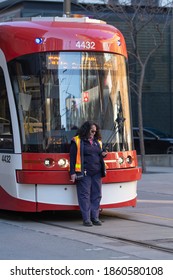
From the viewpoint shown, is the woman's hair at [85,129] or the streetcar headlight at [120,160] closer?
the woman's hair at [85,129]

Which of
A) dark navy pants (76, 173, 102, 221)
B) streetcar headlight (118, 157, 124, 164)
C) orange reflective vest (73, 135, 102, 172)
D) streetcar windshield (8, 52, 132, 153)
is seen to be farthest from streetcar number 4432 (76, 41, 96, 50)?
dark navy pants (76, 173, 102, 221)

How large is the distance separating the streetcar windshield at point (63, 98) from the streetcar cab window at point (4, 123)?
304 millimetres

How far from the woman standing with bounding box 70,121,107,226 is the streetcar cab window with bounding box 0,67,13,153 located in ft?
4.10

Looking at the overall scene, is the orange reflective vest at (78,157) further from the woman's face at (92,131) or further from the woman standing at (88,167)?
the woman's face at (92,131)

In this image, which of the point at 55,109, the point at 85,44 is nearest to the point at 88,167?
the point at 55,109

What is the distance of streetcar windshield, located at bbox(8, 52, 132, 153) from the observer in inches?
454

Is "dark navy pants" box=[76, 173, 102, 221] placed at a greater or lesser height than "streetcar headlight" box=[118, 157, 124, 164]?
lesser

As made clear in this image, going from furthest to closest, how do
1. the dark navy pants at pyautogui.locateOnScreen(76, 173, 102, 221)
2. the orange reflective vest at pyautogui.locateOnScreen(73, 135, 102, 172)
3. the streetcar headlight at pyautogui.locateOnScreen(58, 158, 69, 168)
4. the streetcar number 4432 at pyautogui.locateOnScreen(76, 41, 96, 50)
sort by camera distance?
the streetcar number 4432 at pyautogui.locateOnScreen(76, 41, 96, 50)
the streetcar headlight at pyautogui.locateOnScreen(58, 158, 69, 168)
the dark navy pants at pyautogui.locateOnScreen(76, 173, 102, 221)
the orange reflective vest at pyautogui.locateOnScreen(73, 135, 102, 172)

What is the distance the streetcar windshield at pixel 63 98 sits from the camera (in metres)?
11.5

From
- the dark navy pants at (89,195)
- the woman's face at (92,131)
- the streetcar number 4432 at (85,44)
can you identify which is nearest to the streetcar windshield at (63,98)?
the streetcar number 4432 at (85,44)

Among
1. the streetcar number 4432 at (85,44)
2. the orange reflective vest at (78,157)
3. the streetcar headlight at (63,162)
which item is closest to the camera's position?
the orange reflective vest at (78,157)

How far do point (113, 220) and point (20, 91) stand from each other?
292 cm

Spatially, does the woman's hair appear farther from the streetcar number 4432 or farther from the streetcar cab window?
the streetcar number 4432

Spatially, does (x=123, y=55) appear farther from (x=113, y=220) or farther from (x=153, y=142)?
(x=153, y=142)
